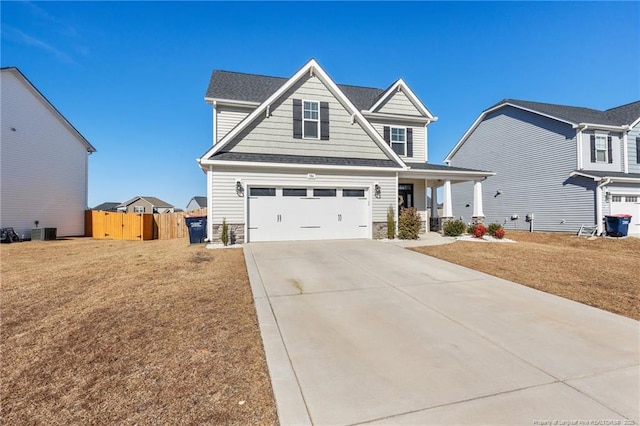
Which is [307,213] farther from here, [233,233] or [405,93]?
[405,93]

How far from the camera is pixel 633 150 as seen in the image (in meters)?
18.3

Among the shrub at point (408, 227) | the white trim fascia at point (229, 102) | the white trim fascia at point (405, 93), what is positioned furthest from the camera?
the white trim fascia at point (405, 93)

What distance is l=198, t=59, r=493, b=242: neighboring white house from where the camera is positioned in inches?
438

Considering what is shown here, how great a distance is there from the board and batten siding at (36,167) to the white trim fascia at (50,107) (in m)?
0.12

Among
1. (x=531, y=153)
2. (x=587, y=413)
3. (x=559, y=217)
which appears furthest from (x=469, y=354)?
(x=531, y=153)

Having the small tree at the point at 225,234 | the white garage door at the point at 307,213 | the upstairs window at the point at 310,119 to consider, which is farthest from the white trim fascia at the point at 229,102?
the small tree at the point at 225,234

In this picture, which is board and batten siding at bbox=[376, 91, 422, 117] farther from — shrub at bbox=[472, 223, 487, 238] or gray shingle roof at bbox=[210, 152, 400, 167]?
shrub at bbox=[472, 223, 487, 238]

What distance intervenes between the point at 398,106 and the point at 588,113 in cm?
1521

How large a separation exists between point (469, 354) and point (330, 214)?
909 cm

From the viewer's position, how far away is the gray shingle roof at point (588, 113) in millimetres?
18156

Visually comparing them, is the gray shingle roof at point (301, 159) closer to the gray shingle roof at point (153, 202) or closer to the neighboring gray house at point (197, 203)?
the neighboring gray house at point (197, 203)

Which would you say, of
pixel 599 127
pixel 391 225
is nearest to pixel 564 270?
pixel 391 225

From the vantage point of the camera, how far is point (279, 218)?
38.1 ft

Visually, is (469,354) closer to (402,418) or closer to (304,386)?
(402,418)
